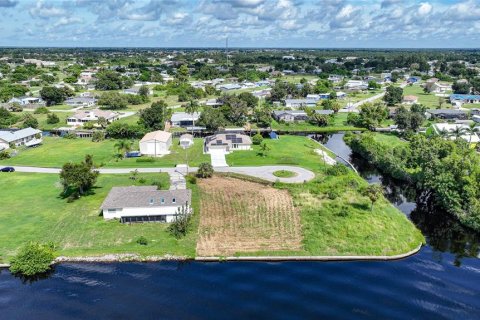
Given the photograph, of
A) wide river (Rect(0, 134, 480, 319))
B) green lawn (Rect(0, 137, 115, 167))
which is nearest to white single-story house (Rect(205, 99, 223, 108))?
green lawn (Rect(0, 137, 115, 167))

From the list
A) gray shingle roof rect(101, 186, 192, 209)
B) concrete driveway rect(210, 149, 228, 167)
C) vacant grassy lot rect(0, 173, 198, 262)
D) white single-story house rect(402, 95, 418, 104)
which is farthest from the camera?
white single-story house rect(402, 95, 418, 104)

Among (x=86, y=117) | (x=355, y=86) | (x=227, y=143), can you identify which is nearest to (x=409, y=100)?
(x=355, y=86)

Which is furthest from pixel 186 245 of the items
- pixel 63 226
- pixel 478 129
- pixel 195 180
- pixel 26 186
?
pixel 478 129

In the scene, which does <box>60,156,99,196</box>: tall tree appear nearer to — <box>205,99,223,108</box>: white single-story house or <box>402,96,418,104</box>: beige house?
<box>205,99,223,108</box>: white single-story house

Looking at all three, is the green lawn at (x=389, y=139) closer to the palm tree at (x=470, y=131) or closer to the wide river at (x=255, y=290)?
the palm tree at (x=470, y=131)

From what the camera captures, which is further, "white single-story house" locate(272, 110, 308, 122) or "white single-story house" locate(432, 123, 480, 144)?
"white single-story house" locate(272, 110, 308, 122)

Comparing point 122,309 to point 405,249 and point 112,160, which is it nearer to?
point 405,249

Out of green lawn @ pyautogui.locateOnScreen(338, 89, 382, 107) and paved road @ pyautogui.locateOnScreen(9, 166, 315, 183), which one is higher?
green lawn @ pyautogui.locateOnScreen(338, 89, 382, 107)

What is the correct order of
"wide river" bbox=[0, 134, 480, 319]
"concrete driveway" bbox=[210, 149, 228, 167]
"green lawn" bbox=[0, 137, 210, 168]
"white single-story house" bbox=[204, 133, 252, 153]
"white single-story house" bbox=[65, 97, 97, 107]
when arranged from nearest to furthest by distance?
"wide river" bbox=[0, 134, 480, 319] < "concrete driveway" bbox=[210, 149, 228, 167] < "green lawn" bbox=[0, 137, 210, 168] < "white single-story house" bbox=[204, 133, 252, 153] < "white single-story house" bbox=[65, 97, 97, 107]
